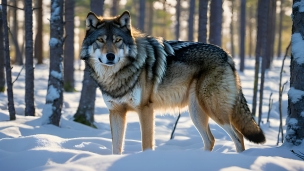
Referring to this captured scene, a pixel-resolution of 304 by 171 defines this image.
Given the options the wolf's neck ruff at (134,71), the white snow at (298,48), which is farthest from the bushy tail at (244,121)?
the wolf's neck ruff at (134,71)

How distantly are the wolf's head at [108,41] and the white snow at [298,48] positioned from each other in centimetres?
207

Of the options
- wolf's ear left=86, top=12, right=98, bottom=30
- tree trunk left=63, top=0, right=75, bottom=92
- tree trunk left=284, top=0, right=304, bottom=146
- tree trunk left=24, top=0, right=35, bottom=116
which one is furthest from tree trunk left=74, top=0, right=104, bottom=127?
tree trunk left=63, top=0, right=75, bottom=92

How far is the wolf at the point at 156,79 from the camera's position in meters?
4.71

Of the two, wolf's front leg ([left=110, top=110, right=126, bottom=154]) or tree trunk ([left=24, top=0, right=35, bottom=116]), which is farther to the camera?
tree trunk ([left=24, top=0, right=35, bottom=116])

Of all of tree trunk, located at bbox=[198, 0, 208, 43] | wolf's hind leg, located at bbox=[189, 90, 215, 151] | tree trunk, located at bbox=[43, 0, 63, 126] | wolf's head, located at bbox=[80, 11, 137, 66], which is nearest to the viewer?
wolf's head, located at bbox=[80, 11, 137, 66]

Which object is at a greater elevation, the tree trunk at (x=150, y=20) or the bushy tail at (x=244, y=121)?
the tree trunk at (x=150, y=20)

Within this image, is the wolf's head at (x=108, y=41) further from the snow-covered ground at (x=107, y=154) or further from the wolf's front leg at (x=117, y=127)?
the snow-covered ground at (x=107, y=154)

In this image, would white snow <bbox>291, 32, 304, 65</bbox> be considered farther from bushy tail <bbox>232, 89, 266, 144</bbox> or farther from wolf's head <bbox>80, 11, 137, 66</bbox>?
wolf's head <bbox>80, 11, 137, 66</bbox>

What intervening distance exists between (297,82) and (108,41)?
2.46 meters

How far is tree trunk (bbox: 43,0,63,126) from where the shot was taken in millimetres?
6633

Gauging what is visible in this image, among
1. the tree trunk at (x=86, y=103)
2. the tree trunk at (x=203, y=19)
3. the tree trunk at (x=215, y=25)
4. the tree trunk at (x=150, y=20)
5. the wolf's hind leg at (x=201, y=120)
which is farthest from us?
the tree trunk at (x=150, y=20)

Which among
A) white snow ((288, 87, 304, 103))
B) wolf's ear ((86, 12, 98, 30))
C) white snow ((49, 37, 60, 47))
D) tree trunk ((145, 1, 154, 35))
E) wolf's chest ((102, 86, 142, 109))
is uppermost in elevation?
tree trunk ((145, 1, 154, 35))

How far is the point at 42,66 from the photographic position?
66.4ft

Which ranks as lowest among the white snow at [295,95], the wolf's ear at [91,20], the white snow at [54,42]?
the white snow at [295,95]
